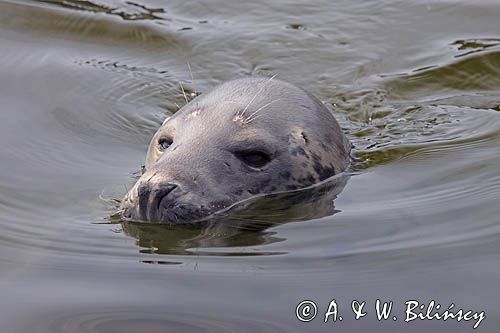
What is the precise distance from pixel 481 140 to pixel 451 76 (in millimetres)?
1534

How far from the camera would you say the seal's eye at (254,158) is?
5.26m

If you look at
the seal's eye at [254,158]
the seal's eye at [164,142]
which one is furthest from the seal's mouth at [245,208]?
the seal's eye at [164,142]

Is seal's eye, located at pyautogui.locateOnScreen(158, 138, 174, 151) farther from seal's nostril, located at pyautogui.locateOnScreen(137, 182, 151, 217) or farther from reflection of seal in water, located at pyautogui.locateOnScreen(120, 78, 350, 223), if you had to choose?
seal's nostril, located at pyautogui.locateOnScreen(137, 182, 151, 217)

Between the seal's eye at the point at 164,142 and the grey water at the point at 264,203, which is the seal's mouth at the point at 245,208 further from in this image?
the seal's eye at the point at 164,142

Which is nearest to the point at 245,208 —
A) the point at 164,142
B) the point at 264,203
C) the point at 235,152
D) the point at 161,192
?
the point at 264,203

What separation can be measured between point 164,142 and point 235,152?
0.49 metres

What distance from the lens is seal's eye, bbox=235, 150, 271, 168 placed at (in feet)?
17.3

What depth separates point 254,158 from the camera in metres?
5.30

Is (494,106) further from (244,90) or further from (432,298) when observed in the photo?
(432,298)

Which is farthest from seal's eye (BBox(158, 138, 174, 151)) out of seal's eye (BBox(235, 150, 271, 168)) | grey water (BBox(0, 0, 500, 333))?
seal's eye (BBox(235, 150, 271, 168))

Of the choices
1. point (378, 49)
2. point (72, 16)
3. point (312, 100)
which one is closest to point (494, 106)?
point (378, 49)

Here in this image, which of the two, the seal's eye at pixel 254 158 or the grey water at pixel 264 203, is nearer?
the grey water at pixel 264 203

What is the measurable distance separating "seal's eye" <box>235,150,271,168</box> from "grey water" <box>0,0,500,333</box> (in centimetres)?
27

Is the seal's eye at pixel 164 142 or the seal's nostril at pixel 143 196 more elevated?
the seal's eye at pixel 164 142
